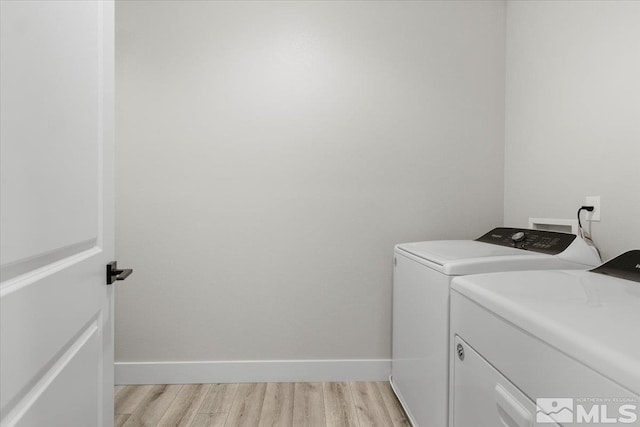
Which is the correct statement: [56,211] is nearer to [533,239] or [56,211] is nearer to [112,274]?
[112,274]

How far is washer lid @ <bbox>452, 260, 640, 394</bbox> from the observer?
0.55 meters

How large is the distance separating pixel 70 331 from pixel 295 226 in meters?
1.39

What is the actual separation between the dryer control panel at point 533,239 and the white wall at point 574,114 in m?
0.13

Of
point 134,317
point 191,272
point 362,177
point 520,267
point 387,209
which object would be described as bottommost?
point 134,317

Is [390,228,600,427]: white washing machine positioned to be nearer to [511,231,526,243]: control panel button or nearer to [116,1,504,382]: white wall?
[511,231,526,243]: control panel button

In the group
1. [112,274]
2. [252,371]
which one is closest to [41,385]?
[112,274]

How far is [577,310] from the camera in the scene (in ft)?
2.41

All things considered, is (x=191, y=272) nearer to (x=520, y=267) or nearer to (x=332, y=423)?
(x=332, y=423)

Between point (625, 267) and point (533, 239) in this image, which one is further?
point (533, 239)

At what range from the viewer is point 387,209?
6.81 feet

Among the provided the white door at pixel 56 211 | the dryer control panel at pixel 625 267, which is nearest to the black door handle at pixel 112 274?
the white door at pixel 56 211

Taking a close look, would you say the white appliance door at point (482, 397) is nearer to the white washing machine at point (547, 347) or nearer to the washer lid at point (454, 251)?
the white washing machine at point (547, 347)

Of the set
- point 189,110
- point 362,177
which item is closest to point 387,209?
point 362,177

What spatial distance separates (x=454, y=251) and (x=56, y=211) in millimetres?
1341
